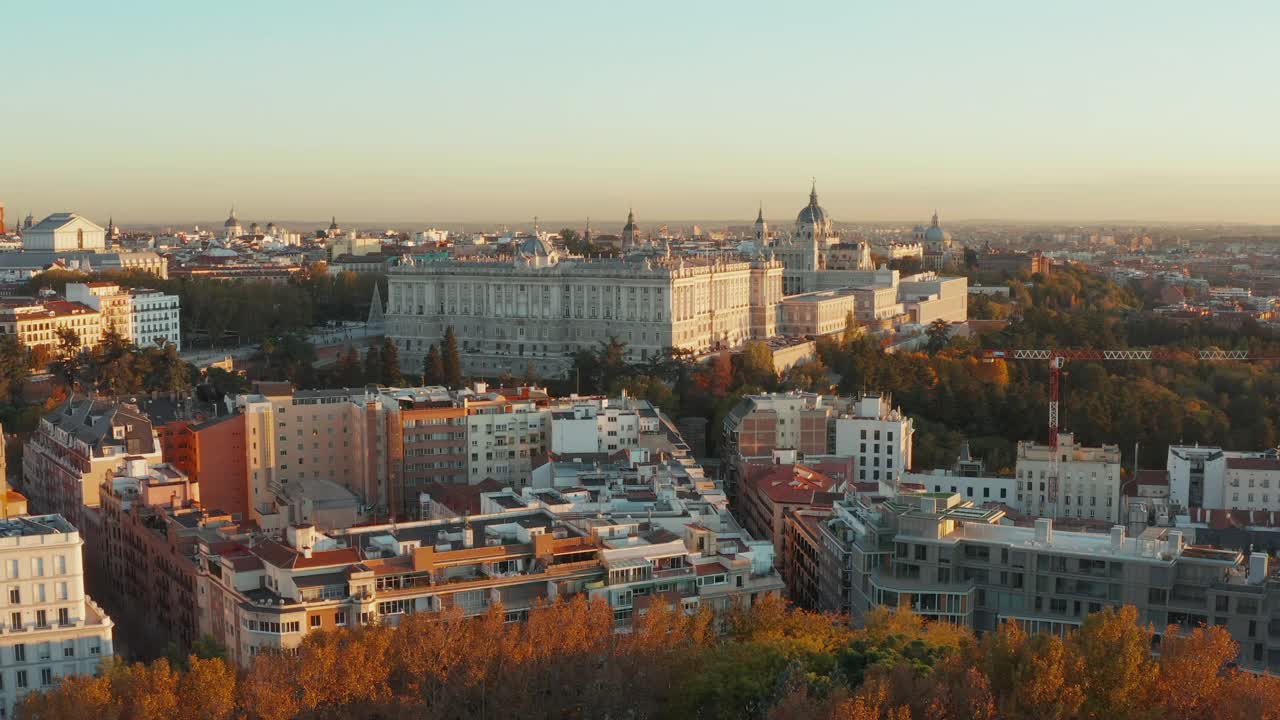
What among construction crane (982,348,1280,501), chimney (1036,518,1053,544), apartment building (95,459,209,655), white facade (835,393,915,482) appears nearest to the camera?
chimney (1036,518,1053,544)

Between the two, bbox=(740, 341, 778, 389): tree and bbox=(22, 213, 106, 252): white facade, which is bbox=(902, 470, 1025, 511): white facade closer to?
bbox=(740, 341, 778, 389): tree

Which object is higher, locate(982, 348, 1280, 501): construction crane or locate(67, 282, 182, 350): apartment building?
locate(67, 282, 182, 350): apartment building

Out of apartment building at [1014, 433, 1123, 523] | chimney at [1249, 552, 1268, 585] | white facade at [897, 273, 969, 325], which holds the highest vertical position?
white facade at [897, 273, 969, 325]

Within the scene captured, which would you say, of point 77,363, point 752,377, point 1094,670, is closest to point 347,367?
point 77,363

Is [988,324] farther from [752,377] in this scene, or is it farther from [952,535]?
[952,535]

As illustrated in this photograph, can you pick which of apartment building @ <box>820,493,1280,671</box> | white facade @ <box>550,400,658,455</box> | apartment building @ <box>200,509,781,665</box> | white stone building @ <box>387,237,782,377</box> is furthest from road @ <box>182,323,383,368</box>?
apartment building @ <box>820,493,1280,671</box>

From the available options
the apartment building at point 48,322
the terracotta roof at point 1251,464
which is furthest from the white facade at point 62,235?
the terracotta roof at point 1251,464

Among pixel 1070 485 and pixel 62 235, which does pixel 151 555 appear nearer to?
pixel 1070 485
